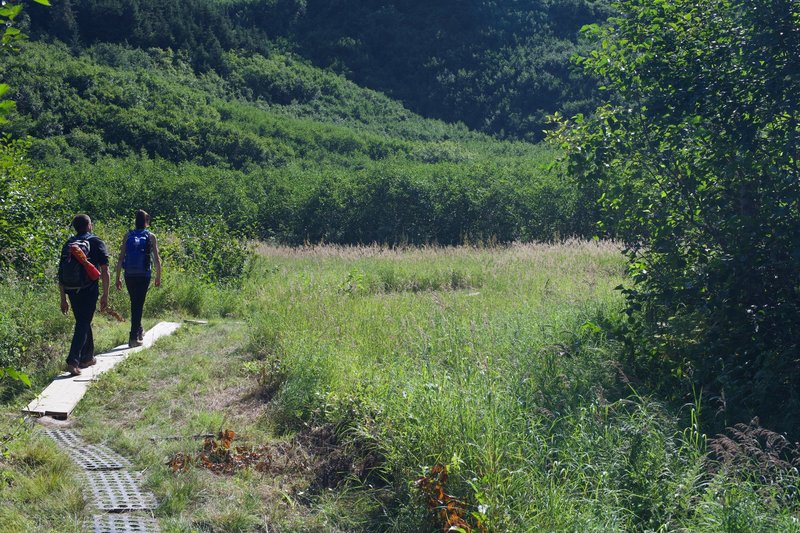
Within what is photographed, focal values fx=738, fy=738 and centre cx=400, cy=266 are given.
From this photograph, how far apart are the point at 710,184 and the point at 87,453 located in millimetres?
5555

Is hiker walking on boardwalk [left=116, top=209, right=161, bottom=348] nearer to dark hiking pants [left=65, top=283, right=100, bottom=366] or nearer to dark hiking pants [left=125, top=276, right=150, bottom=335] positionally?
dark hiking pants [left=125, top=276, right=150, bottom=335]

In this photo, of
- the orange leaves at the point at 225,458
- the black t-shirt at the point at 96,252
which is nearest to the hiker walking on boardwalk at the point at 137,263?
the black t-shirt at the point at 96,252

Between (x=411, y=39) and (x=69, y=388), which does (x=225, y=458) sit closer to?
(x=69, y=388)

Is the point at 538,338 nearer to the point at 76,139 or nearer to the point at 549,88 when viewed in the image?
the point at 76,139

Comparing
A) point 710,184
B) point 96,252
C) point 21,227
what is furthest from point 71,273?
point 710,184

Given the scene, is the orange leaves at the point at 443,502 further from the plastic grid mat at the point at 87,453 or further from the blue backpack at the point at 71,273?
the blue backpack at the point at 71,273

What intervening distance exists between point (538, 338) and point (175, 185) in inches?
860

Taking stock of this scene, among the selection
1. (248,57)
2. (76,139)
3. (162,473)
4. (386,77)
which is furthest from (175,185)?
(386,77)

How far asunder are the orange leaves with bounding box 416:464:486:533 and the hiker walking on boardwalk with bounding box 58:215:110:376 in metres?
4.61

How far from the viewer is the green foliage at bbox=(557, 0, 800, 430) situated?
231 inches

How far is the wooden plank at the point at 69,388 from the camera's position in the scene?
21.4ft

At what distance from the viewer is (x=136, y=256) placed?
339 inches

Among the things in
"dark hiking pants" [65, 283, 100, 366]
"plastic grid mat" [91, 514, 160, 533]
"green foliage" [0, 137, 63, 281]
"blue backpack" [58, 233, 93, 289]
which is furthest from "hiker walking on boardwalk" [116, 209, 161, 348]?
"plastic grid mat" [91, 514, 160, 533]

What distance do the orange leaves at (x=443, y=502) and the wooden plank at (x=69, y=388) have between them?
3.72m
